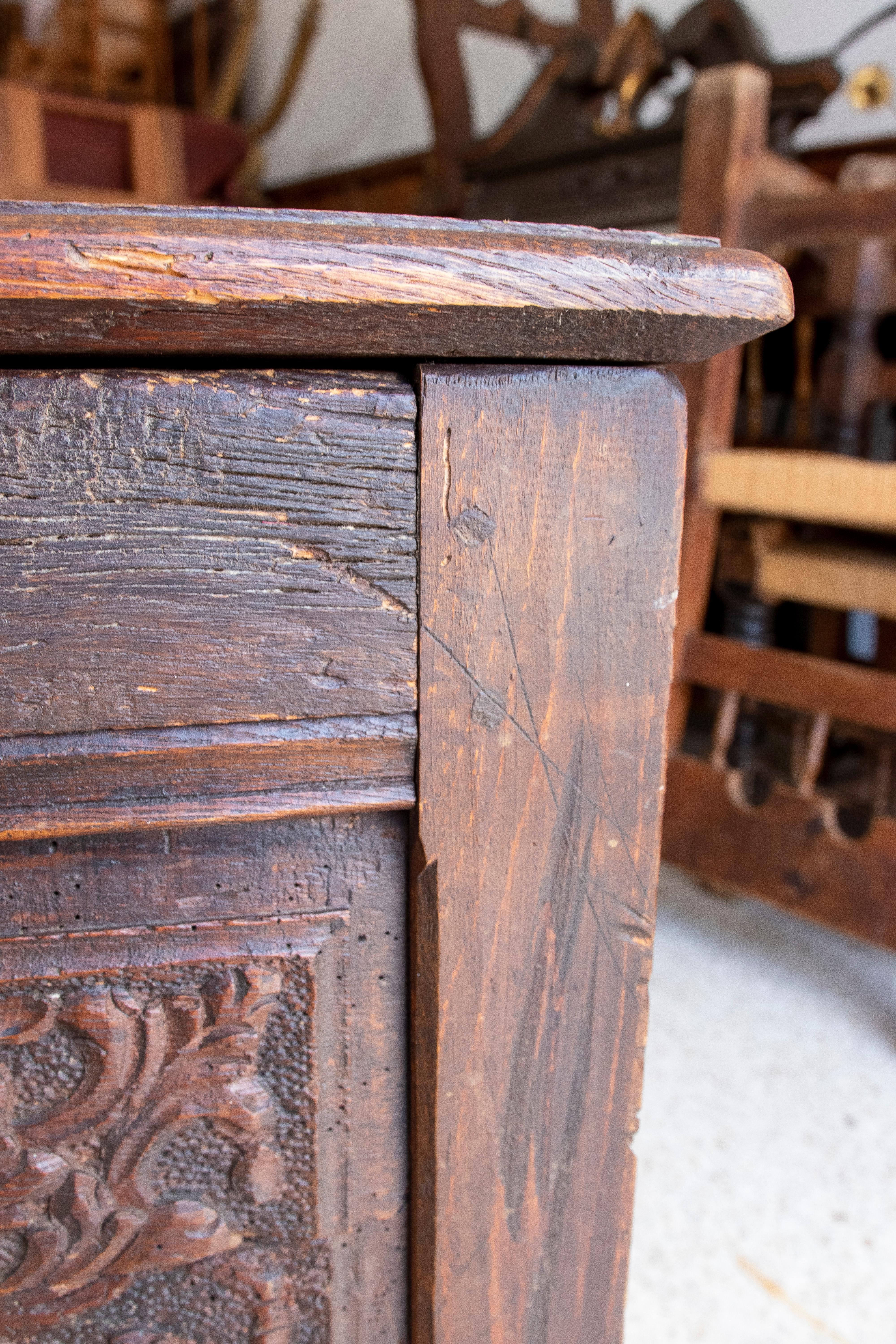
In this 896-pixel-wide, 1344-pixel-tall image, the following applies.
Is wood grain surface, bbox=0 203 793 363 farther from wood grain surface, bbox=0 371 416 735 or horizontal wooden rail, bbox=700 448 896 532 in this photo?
horizontal wooden rail, bbox=700 448 896 532

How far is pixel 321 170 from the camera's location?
292 centimetres

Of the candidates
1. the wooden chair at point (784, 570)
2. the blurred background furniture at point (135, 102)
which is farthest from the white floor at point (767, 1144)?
the blurred background furniture at point (135, 102)

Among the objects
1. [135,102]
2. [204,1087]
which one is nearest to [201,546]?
[204,1087]

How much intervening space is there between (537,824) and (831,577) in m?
0.87

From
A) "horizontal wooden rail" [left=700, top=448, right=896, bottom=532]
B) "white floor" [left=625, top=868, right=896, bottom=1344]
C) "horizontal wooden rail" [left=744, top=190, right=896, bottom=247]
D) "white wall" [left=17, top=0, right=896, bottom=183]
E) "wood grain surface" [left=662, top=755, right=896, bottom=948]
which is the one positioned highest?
"white wall" [left=17, top=0, right=896, bottom=183]

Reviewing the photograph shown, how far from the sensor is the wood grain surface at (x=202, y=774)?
10.4 inches

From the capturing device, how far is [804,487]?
3.21 feet

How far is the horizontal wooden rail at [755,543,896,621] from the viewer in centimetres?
100

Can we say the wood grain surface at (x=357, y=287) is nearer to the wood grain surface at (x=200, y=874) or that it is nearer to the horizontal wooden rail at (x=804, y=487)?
the wood grain surface at (x=200, y=874)

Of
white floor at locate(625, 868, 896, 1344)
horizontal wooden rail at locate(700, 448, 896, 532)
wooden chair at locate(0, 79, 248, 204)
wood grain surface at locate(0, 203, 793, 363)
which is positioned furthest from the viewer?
wooden chair at locate(0, 79, 248, 204)

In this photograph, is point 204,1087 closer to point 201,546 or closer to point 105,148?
point 201,546

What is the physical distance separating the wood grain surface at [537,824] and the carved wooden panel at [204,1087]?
0.8 inches

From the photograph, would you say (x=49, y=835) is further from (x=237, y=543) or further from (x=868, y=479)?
(x=868, y=479)

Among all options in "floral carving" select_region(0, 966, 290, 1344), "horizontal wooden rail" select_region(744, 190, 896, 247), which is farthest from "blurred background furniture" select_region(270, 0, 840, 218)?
"floral carving" select_region(0, 966, 290, 1344)
